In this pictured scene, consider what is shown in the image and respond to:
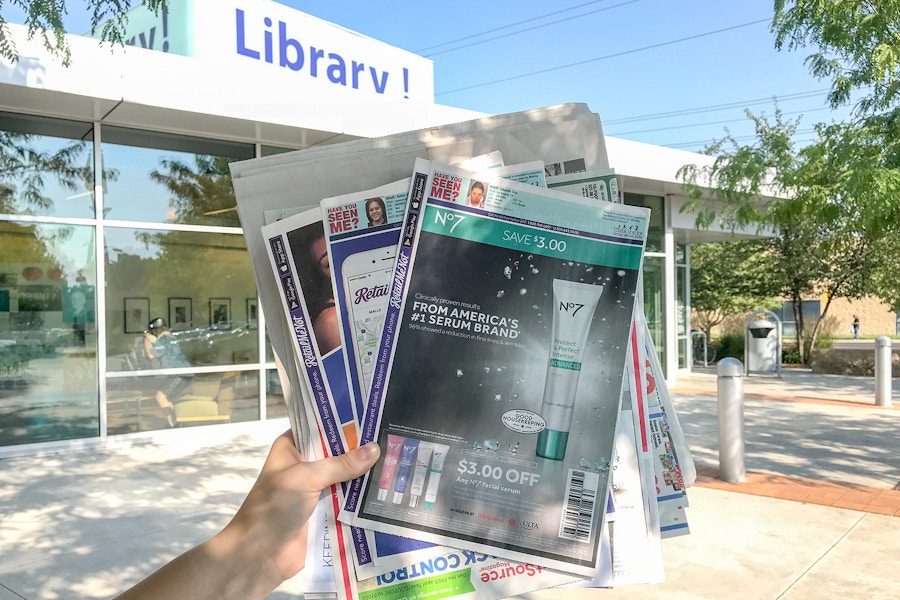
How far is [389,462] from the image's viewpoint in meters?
1.11

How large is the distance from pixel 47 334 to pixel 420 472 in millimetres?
8597

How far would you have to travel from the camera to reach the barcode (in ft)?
3.61

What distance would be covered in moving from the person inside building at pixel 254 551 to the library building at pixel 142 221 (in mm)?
7408

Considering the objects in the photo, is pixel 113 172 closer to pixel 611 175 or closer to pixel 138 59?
pixel 138 59

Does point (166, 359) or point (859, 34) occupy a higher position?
point (859, 34)

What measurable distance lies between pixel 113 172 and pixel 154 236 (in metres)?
0.89

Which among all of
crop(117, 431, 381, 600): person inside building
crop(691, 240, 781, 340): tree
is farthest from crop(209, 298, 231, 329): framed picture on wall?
crop(691, 240, 781, 340): tree

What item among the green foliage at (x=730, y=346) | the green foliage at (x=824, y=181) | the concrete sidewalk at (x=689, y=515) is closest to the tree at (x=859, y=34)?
the green foliage at (x=824, y=181)

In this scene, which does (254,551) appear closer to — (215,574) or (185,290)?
(215,574)

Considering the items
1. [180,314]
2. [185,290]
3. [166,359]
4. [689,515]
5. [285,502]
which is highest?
[185,290]

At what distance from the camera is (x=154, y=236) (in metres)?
9.16

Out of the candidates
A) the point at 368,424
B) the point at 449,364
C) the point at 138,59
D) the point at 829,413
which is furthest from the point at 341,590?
the point at 829,413

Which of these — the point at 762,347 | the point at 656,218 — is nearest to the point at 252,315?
the point at 656,218

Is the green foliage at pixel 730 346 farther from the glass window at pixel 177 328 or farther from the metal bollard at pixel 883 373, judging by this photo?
the glass window at pixel 177 328
